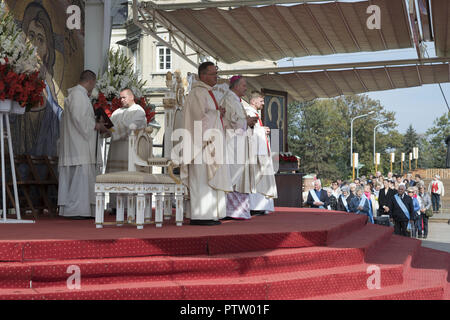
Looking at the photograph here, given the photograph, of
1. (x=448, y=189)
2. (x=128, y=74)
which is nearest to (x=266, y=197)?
(x=128, y=74)

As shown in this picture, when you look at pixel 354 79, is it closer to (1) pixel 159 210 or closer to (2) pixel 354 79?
(2) pixel 354 79

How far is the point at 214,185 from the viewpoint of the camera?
7.75 m

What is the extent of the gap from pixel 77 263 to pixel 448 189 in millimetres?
37475

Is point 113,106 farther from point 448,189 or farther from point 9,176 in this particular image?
point 448,189

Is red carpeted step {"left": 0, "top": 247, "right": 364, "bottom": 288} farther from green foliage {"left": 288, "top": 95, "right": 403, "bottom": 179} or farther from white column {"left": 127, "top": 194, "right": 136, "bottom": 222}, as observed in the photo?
green foliage {"left": 288, "top": 95, "right": 403, "bottom": 179}

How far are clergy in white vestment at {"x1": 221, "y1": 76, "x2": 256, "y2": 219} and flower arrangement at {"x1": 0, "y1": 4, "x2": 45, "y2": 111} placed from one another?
9.08ft

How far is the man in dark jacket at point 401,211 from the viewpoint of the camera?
1595 cm

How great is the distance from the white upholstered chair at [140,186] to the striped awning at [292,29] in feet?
17.0

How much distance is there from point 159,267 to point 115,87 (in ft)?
18.5

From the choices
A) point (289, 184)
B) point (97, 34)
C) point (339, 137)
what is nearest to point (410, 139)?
point (339, 137)

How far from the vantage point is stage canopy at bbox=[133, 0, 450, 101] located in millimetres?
11977

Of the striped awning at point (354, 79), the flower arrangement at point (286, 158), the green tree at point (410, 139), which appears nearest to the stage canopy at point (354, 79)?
the striped awning at point (354, 79)

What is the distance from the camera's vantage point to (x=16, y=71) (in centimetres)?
783

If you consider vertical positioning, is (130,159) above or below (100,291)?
above
